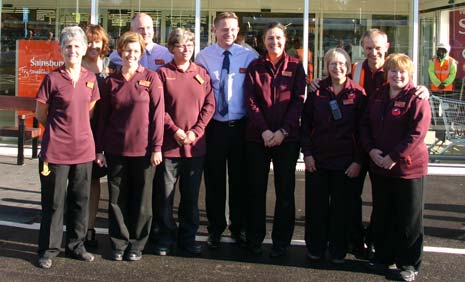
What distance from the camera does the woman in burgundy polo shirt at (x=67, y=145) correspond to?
4375 mm

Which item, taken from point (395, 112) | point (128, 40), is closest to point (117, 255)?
point (128, 40)

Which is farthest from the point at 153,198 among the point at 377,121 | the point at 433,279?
the point at 433,279

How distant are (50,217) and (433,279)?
10.2ft

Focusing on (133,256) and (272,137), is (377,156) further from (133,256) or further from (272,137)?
(133,256)

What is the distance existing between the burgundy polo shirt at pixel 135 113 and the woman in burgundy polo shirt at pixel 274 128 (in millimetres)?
784

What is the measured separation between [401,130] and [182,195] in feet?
6.31

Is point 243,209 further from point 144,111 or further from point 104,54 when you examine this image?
point 104,54

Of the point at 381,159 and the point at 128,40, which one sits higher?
the point at 128,40

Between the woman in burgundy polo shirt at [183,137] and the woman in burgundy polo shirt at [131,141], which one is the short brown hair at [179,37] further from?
the woman in burgundy polo shirt at [131,141]

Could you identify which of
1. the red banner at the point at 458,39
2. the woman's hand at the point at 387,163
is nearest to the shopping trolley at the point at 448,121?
the red banner at the point at 458,39

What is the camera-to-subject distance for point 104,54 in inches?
196

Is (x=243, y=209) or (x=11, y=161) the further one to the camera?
(x=11, y=161)

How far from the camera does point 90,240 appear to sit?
4.98 metres

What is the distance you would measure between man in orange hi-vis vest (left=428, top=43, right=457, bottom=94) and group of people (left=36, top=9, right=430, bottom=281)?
16.9ft
